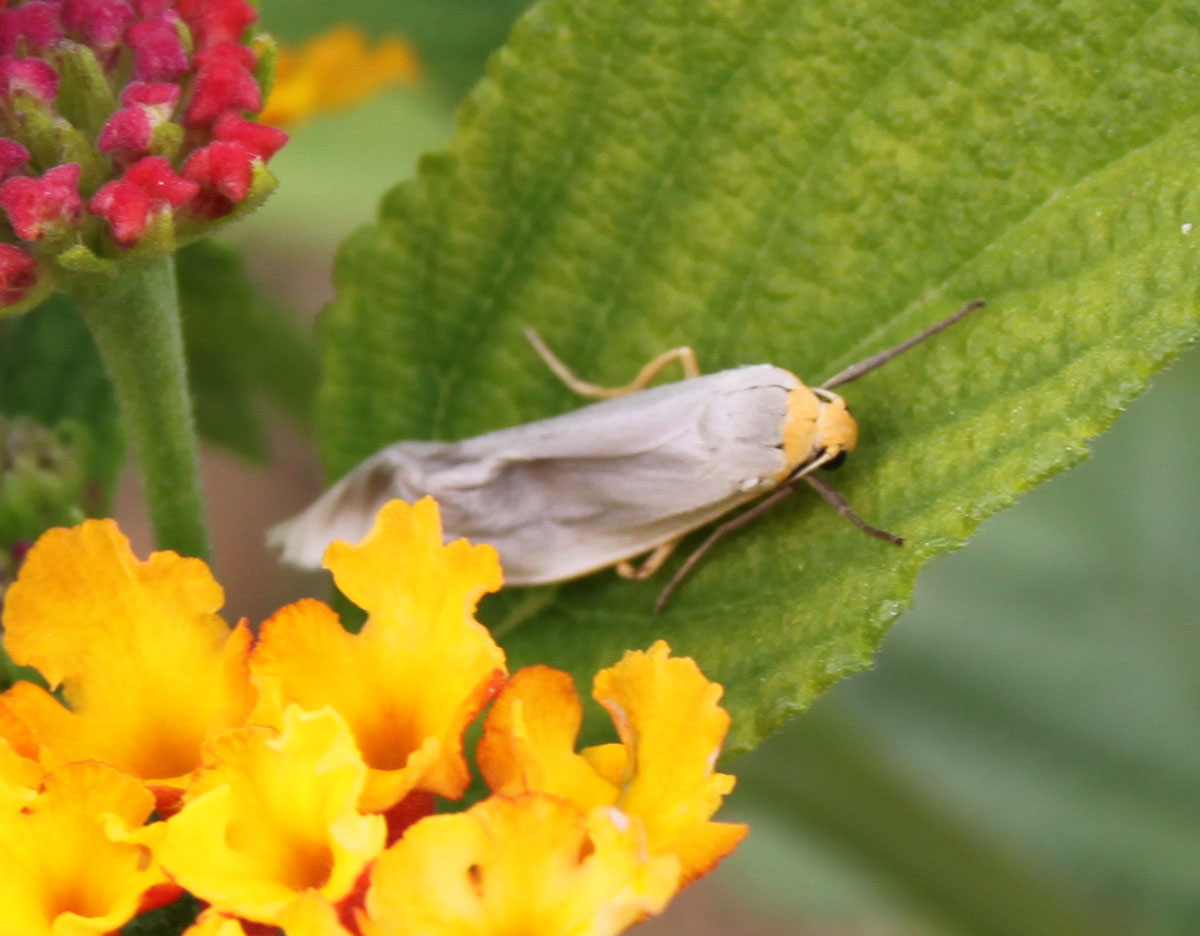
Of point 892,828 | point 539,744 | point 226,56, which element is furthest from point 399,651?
point 892,828

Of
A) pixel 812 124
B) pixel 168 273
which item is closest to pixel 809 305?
pixel 812 124

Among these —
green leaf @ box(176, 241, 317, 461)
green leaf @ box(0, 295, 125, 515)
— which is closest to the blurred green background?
green leaf @ box(176, 241, 317, 461)

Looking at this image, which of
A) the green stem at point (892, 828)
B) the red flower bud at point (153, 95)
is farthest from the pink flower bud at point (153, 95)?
the green stem at point (892, 828)

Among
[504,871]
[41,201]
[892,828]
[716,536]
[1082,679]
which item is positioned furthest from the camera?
[1082,679]

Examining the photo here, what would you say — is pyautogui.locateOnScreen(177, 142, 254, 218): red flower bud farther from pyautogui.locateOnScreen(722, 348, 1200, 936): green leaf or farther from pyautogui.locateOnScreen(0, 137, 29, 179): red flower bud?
pyautogui.locateOnScreen(722, 348, 1200, 936): green leaf

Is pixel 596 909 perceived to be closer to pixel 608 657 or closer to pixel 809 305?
pixel 608 657

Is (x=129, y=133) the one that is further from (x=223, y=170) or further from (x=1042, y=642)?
(x=1042, y=642)

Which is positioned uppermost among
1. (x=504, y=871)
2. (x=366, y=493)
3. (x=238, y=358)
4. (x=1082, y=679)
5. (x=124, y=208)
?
(x=124, y=208)
